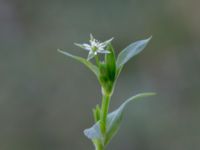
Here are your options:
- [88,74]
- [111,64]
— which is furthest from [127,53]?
[88,74]

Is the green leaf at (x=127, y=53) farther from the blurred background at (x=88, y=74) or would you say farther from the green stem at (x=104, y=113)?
the blurred background at (x=88, y=74)

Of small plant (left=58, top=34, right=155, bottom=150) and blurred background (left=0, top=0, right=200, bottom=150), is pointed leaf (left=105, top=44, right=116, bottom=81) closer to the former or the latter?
small plant (left=58, top=34, right=155, bottom=150)

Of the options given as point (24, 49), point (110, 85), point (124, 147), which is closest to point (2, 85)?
point (24, 49)

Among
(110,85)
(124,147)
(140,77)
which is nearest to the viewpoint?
(110,85)

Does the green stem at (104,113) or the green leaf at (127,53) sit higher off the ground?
the green leaf at (127,53)

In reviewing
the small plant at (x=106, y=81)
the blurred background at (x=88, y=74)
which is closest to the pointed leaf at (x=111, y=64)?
the small plant at (x=106, y=81)

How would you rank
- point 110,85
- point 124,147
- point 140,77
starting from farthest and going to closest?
point 140,77 → point 124,147 → point 110,85

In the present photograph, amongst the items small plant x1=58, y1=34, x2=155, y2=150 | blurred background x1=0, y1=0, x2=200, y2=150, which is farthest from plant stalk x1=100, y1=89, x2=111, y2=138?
blurred background x1=0, y1=0, x2=200, y2=150

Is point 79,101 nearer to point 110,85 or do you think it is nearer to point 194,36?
point 194,36
